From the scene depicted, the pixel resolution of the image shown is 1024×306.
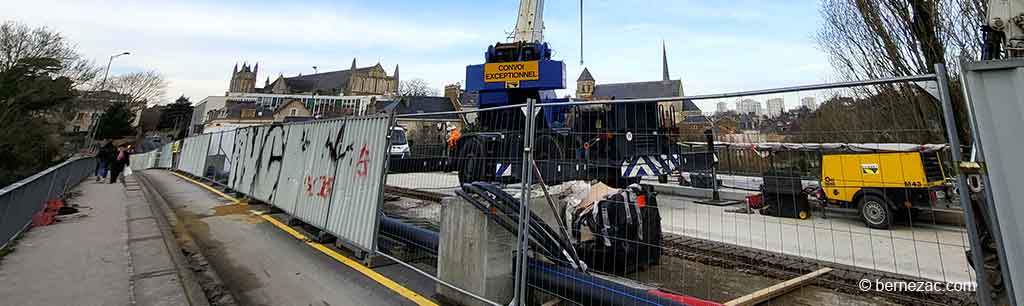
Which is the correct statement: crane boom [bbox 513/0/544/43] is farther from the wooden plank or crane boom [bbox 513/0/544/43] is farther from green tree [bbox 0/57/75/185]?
green tree [bbox 0/57/75/185]

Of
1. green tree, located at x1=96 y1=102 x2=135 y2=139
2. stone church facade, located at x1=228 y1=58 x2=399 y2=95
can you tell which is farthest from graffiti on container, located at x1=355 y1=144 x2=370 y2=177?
stone church facade, located at x1=228 y1=58 x2=399 y2=95

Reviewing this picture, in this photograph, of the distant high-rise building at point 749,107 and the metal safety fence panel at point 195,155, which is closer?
the distant high-rise building at point 749,107

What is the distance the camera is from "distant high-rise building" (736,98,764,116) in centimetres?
229

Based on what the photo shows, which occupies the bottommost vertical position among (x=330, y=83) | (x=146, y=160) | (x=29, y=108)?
(x=146, y=160)

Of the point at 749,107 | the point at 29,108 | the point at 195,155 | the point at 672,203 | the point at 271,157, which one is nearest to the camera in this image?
the point at 749,107

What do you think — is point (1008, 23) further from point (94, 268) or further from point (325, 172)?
point (94, 268)

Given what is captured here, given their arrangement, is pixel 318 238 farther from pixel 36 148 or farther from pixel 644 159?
pixel 36 148

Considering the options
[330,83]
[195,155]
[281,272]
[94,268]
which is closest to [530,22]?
[281,272]

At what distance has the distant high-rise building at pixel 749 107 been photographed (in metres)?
2.29

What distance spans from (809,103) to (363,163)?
4334 millimetres

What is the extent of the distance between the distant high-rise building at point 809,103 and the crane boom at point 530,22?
1190 cm

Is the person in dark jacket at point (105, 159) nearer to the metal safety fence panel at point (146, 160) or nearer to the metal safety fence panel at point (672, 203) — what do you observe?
the metal safety fence panel at point (672, 203)

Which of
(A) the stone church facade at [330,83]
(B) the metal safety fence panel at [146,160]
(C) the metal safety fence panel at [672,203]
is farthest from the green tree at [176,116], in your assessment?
(C) the metal safety fence panel at [672,203]

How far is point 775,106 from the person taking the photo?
223 centimetres
